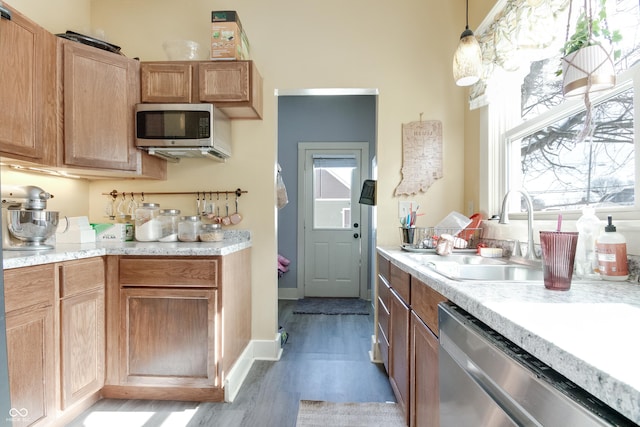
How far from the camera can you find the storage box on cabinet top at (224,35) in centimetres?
196

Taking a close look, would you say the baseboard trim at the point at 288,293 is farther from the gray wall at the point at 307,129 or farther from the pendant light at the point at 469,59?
the pendant light at the point at 469,59

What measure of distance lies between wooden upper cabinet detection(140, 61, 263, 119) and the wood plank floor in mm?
1833

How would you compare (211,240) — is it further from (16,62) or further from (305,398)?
(16,62)

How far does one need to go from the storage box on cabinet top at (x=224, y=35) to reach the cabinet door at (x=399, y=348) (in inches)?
71.2

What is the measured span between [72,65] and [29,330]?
57.7 inches

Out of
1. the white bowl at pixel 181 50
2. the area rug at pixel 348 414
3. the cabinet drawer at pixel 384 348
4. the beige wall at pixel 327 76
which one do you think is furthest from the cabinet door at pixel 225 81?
the area rug at pixel 348 414

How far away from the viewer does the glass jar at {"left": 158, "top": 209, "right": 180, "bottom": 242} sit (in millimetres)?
2154

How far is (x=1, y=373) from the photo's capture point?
0.87 metres

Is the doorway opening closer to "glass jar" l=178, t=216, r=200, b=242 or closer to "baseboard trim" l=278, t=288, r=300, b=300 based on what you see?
"baseboard trim" l=278, t=288, r=300, b=300

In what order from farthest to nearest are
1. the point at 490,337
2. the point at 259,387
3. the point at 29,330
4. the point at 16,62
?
the point at 259,387 → the point at 16,62 → the point at 29,330 → the point at 490,337

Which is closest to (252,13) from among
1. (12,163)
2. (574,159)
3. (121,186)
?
(121,186)

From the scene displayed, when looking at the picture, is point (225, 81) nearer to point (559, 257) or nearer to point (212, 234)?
point (212, 234)

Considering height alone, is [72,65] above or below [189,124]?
above

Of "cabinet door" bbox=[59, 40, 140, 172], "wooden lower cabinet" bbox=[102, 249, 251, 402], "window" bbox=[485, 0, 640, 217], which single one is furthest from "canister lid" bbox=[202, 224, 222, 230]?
"window" bbox=[485, 0, 640, 217]
